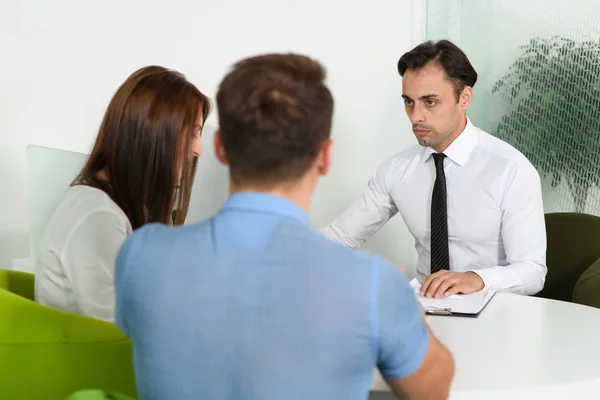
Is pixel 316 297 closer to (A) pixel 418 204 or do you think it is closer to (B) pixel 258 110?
(B) pixel 258 110

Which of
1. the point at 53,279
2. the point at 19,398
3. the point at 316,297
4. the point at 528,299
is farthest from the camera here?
the point at 528,299

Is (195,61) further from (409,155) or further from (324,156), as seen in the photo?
(324,156)

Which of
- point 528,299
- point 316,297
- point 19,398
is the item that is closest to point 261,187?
point 316,297

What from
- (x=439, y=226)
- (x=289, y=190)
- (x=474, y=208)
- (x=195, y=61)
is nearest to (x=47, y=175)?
(x=195, y=61)

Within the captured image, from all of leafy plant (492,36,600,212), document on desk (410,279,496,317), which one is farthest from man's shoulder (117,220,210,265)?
leafy plant (492,36,600,212)

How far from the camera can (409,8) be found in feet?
12.6

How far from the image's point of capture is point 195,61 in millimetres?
3457

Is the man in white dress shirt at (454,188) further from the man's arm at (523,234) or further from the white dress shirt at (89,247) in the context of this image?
the white dress shirt at (89,247)

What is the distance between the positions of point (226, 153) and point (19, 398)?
2.92ft

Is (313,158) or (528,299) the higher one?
(313,158)

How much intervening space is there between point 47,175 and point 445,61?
157cm

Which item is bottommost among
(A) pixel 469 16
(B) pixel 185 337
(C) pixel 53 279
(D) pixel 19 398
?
(D) pixel 19 398

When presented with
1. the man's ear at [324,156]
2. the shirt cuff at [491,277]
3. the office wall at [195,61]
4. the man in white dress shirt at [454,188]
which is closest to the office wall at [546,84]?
the office wall at [195,61]

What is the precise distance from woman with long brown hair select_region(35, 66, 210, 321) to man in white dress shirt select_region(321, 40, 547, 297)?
107cm
